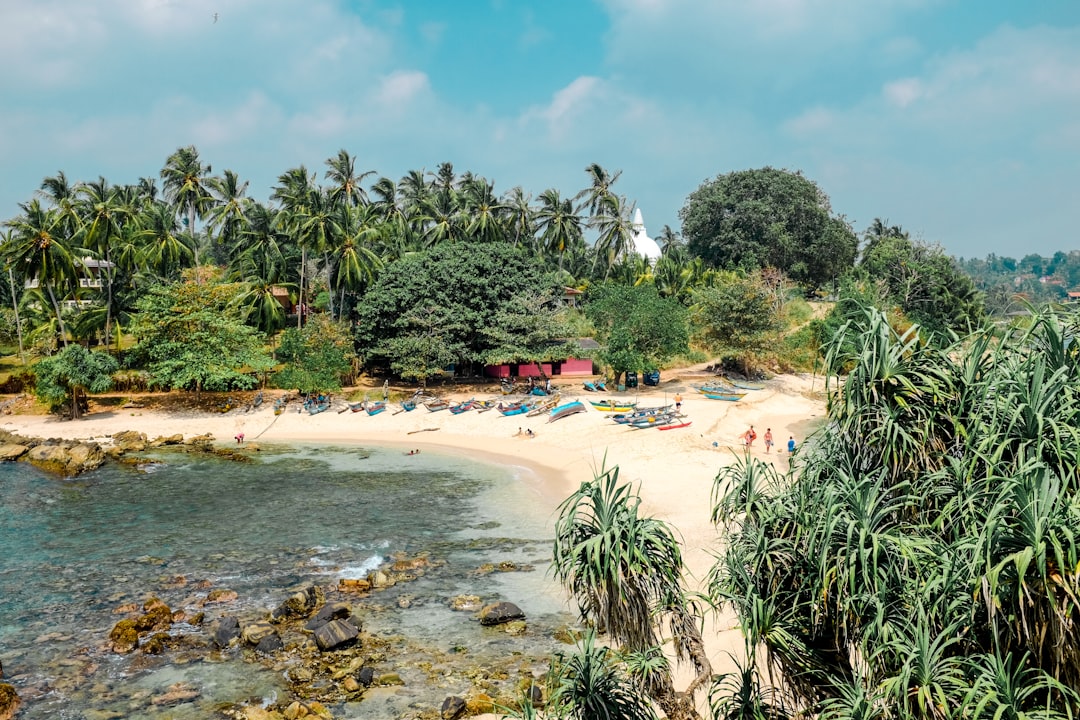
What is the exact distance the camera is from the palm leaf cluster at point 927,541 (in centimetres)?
852

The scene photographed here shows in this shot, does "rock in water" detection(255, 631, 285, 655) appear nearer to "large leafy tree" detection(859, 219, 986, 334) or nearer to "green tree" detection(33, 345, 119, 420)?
"green tree" detection(33, 345, 119, 420)

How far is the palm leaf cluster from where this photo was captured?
852 cm

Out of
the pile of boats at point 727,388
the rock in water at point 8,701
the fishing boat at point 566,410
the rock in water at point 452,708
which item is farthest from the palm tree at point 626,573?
the pile of boats at point 727,388

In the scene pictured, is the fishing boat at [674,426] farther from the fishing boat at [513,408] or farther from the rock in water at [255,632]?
the rock in water at [255,632]

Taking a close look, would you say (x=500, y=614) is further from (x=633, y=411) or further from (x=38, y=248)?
(x=38, y=248)

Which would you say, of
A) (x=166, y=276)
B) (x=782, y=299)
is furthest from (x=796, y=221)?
(x=166, y=276)

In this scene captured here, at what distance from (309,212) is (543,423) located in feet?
105

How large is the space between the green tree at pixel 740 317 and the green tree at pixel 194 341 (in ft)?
113

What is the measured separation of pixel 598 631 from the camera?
512 inches

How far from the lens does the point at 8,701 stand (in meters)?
16.1

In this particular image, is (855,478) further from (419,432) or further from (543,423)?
(419,432)

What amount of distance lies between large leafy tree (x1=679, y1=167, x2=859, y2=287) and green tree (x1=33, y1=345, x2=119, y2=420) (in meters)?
61.8

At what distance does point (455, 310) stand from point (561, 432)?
51.7 feet

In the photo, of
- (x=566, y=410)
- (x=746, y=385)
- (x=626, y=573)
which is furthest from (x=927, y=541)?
(x=746, y=385)
